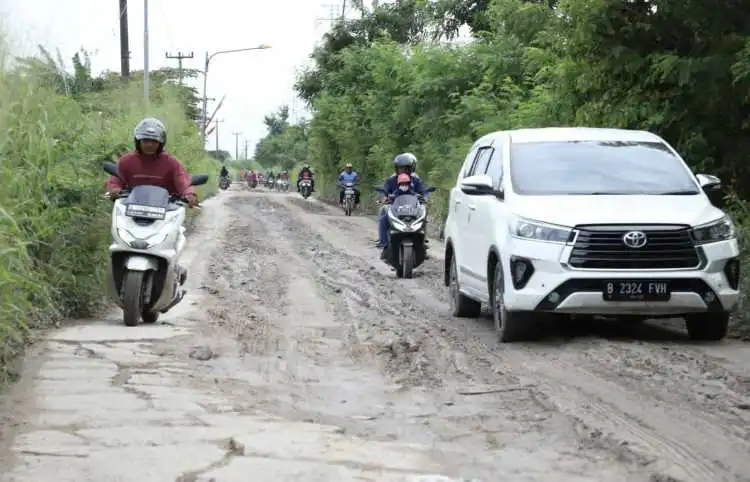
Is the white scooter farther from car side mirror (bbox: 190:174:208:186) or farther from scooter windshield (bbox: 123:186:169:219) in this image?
car side mirror (bbox: 190:174:208:186)

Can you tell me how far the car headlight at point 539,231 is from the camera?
9172 mm

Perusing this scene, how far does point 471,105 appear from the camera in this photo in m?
24.0

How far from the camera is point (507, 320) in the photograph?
31.2 feet

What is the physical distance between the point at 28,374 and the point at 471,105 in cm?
1711

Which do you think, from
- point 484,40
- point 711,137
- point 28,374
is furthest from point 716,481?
point 484,40

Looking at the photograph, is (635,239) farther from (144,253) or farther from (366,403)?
(144,253)

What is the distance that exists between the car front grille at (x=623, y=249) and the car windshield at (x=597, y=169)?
77 centimetres

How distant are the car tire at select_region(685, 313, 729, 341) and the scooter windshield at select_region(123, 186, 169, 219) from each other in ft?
15.0

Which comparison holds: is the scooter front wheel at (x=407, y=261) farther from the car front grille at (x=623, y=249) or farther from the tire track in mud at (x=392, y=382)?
the car front grille at (x=623, y=249)

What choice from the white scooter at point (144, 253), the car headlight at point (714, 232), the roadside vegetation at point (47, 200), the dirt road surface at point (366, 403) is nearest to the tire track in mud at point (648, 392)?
the dirt road surface at point (366, 403)

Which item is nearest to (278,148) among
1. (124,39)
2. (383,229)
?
(124,39)

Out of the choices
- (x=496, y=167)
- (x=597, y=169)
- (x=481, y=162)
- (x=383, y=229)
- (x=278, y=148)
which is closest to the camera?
(x=597, y=169)

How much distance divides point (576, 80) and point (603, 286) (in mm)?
5350

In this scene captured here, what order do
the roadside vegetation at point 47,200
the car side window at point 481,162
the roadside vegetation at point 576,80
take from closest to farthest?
the roadside vegetation at point 47,200, the car side window at point 481,162, the roadside vegetation at point 576,80
